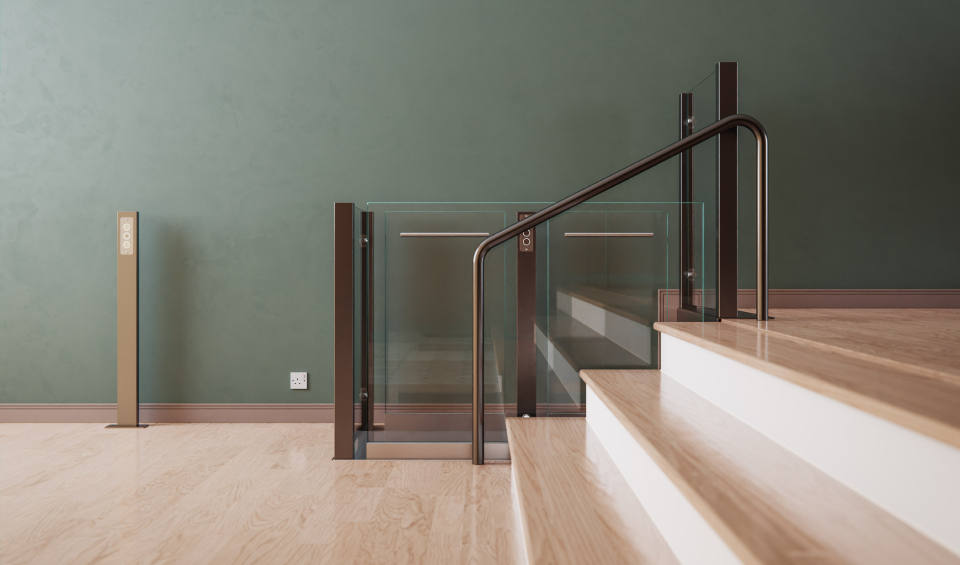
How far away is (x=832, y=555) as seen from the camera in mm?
620

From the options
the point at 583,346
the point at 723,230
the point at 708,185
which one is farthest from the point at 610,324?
the point at 708,185

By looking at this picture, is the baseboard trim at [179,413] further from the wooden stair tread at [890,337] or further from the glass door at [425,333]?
the wooden stair tread at [890,337]

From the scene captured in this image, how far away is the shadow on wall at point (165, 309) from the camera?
8.97ft

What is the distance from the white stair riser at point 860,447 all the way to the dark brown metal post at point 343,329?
158cm

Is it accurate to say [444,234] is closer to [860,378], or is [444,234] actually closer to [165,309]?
[860,378]

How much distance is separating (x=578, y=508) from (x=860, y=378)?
669mm

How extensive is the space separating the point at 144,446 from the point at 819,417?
9.35ft

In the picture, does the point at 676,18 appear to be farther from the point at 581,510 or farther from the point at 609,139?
the point at 581,510

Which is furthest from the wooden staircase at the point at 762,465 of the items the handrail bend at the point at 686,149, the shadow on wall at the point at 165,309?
the shadow on wall at the point at 165,309

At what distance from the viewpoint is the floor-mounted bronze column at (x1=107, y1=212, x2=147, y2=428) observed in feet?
8.40

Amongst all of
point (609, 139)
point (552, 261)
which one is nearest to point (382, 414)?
point (552, 261)

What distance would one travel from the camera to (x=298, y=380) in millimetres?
2721

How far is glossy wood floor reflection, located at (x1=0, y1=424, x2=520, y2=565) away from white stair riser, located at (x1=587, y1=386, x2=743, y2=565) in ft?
1.59

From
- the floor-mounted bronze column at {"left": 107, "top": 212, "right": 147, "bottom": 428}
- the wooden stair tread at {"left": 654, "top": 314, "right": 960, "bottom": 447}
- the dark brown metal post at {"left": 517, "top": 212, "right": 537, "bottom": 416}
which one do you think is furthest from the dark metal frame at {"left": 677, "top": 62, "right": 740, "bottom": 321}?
the floor-mounted bronze column at {"left": 107, "top": 212, "right": 147, "bottom": 428}
